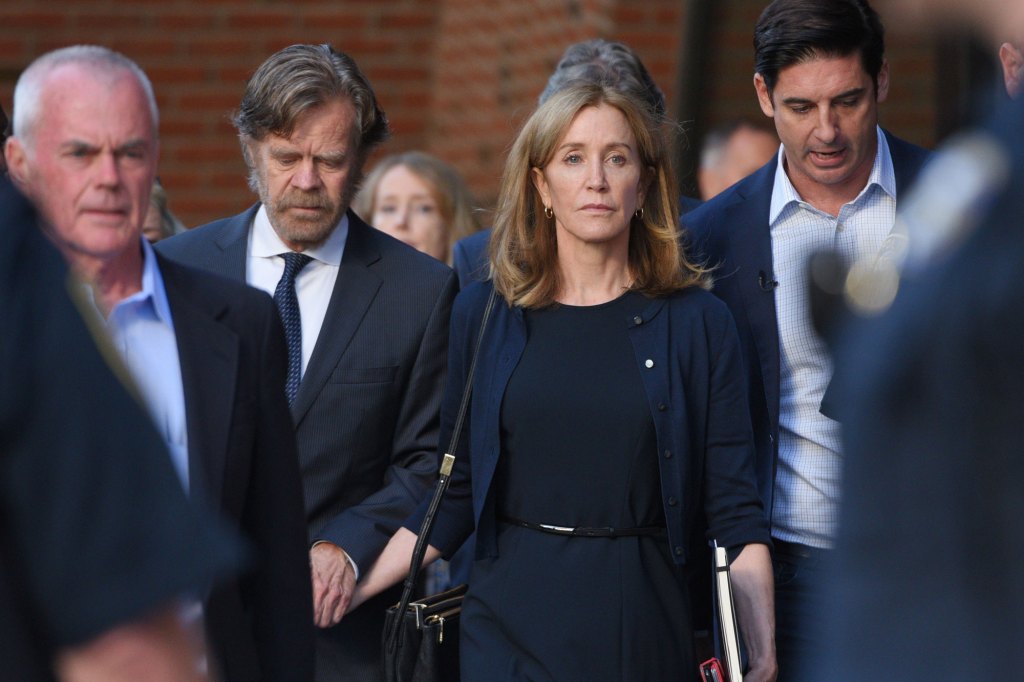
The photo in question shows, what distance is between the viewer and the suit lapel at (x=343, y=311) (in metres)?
3.85

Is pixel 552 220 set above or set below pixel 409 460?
above

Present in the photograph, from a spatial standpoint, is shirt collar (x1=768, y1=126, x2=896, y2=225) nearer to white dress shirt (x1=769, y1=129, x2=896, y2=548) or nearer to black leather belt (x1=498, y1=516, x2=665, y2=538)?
white dress shirt (x1=769, y1=129, x2=896, y2=548)

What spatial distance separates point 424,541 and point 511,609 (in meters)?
0.30

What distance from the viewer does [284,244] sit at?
407 cm

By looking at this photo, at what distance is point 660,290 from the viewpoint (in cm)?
377

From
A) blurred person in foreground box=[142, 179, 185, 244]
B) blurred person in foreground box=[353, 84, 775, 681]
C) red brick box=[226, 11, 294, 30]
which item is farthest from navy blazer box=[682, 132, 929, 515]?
red brick box=[226, 11, 294, 30]

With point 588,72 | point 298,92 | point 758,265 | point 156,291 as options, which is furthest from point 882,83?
point 156,291

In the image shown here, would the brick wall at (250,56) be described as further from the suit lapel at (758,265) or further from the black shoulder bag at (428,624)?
the black shoulder bag at (428,624)

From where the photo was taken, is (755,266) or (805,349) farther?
(755,266)

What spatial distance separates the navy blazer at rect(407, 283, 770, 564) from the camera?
356 cm

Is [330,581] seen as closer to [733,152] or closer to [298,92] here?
[298,92]

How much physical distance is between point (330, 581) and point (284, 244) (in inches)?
35.4

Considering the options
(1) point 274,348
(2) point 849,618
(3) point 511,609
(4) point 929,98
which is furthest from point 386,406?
(2) point 849,618

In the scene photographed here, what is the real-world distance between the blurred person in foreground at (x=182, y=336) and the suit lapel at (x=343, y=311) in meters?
0.99
